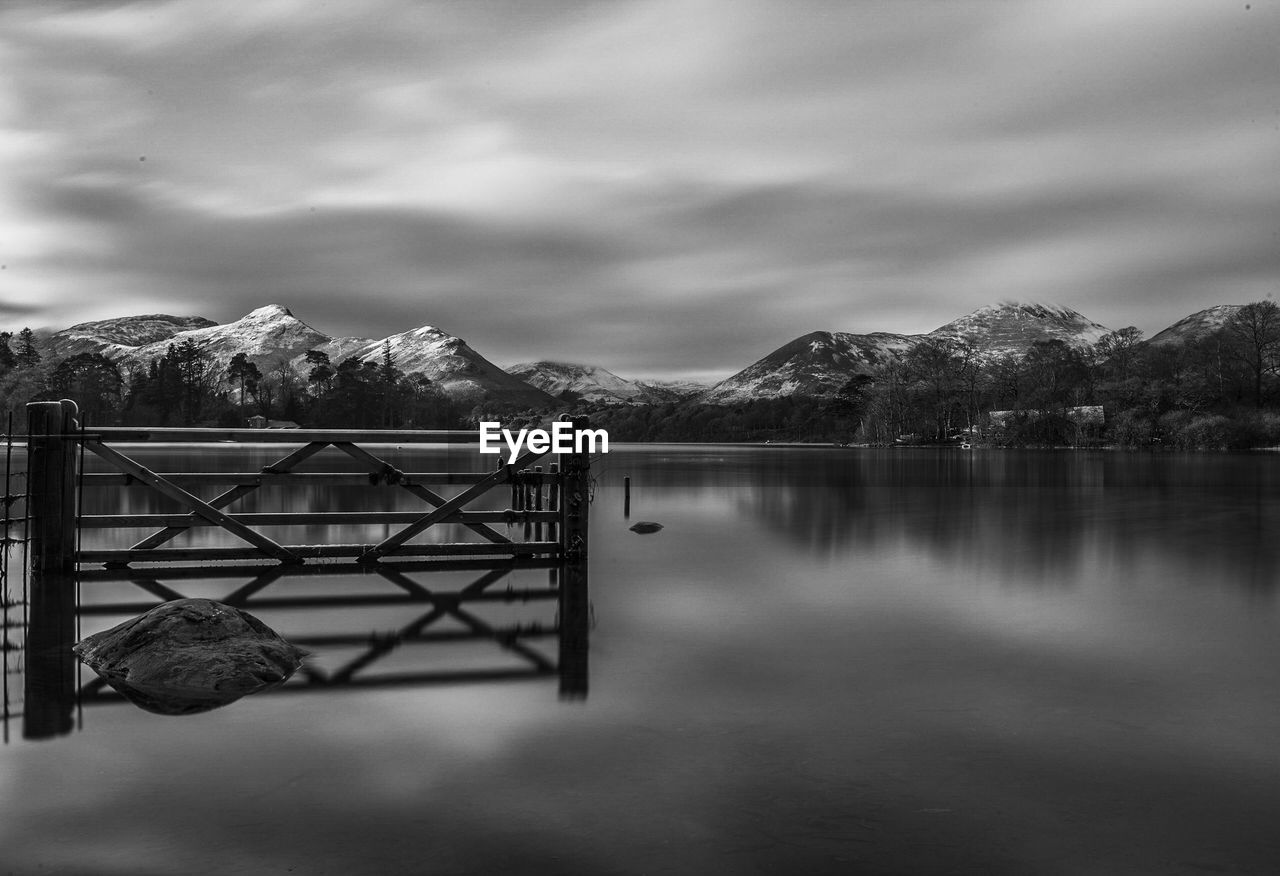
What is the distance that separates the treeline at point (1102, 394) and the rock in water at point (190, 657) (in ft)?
449

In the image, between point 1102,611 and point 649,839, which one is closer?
→ point 649,839

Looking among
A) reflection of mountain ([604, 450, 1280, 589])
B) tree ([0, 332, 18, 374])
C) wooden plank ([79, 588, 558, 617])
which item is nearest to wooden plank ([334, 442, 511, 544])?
wooden plank ([79, 588, 558, 617])

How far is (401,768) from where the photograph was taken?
21.4 feet

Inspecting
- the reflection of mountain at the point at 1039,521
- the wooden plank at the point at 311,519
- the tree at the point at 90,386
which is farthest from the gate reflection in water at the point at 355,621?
the tree at the point at 90,386

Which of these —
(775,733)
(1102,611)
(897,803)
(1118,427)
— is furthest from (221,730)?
(1118,427)

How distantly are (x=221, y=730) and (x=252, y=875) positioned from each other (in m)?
2.58

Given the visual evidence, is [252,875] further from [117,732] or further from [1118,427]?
[1118,427]

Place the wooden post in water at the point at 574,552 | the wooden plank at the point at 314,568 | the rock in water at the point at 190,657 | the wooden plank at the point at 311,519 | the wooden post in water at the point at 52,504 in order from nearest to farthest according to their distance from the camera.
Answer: the rock in water at the point at 190,657, the wooden post in water at the point at 574,552, the wooden post in water at the point at 52,504, the wooden plank at the point at 311,519, the wooden plank at the point at 314,568

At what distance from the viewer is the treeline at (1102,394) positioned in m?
131

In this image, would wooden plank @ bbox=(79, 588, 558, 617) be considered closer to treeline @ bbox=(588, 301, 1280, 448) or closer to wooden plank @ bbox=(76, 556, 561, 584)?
wooden plank @ bbox=(76, 556, 561, 584)

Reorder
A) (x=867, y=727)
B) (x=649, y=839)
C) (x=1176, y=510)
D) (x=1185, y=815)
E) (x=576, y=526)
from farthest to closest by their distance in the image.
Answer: (x=1176, y=510)
(x=576, y=526)
(x=867, y=727)
(x=1185, y=815)
(x=649, y=839)

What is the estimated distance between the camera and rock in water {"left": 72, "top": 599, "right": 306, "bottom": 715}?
8180 millimetres

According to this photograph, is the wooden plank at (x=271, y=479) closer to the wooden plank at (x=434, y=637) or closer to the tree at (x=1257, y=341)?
the wooden plank at (x=434, y=637)

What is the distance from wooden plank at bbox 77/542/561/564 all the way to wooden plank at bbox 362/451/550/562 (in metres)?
0.11
